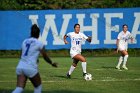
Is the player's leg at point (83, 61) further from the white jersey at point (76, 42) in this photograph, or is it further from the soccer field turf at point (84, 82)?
the soccer field turf at point (84, 82)

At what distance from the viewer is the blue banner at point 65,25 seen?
111ft

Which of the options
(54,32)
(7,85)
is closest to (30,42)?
(7,85)

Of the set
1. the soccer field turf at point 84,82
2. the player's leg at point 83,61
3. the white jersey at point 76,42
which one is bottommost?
the soccer field turf at point 84,82

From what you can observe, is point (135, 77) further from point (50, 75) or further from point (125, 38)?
point (125, 38)

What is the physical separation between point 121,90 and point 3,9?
21.0 meters

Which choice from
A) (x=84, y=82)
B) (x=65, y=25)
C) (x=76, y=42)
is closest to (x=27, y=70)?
(x=84, y=82)

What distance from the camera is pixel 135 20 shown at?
34.1 metres

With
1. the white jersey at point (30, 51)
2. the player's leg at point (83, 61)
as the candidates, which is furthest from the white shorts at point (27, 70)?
the player's leg at point (83, 61)

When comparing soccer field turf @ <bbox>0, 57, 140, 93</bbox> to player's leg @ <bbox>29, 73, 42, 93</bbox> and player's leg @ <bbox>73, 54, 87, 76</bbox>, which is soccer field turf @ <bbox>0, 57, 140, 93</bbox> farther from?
player's leg @ <bbox>29, 73, 42, 93</bbox>

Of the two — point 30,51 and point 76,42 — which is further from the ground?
point 30,51

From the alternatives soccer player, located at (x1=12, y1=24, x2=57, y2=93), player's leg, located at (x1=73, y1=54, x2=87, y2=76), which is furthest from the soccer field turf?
soccer player, located at (x1=12, y1=24, x2=57, y2=93)

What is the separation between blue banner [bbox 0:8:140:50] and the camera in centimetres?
3388

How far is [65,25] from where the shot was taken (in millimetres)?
34062

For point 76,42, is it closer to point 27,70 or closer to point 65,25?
point 27,70
